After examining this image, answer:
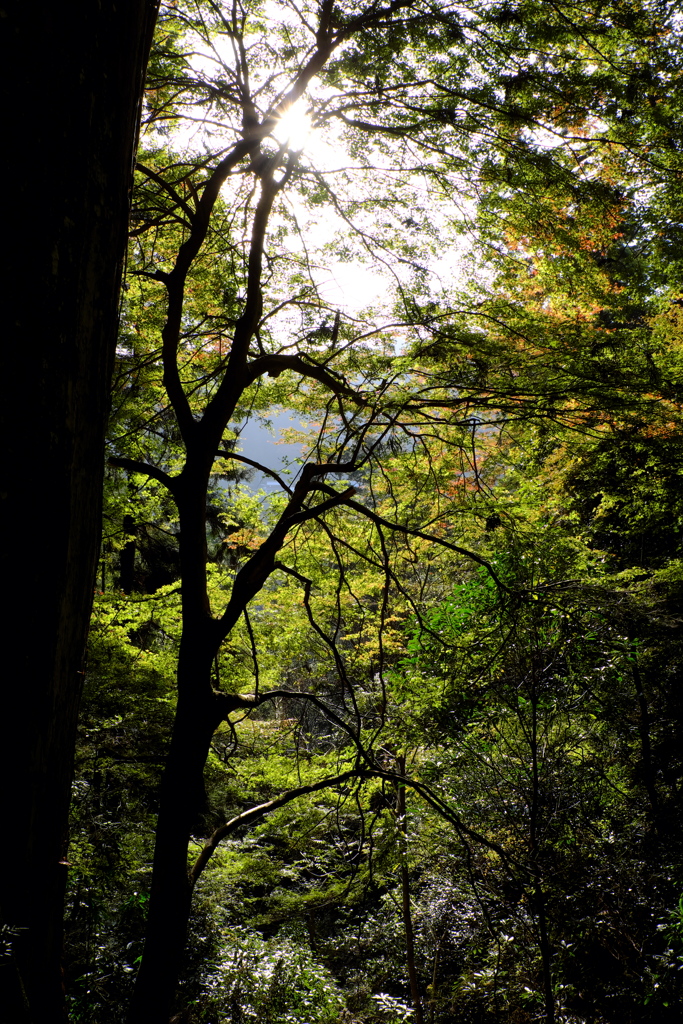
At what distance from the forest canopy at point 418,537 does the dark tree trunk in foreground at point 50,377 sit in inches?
66.3

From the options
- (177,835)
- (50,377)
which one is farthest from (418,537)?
(50,377)

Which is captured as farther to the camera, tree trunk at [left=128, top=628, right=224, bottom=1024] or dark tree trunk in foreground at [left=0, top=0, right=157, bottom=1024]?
tree trunk at [left=128, top=628, right=224, bottom=1024]

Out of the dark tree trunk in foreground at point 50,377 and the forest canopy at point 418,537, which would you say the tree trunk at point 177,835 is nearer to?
the forest canopy at point 418,537

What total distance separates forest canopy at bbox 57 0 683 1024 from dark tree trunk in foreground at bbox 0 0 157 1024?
1685 mm

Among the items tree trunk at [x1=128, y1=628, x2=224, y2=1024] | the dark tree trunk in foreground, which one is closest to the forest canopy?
tree trunk at [x1=128, y1=628, x2=224, y2=1024]

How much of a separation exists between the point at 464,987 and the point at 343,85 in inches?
308

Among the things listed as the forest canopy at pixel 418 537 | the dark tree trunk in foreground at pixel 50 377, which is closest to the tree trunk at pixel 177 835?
the forest canopy at pixel 418 537

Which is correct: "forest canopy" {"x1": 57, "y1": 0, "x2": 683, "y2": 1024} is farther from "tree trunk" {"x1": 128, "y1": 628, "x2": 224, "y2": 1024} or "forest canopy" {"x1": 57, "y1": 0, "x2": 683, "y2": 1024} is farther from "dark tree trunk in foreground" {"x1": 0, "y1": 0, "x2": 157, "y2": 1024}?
"dark tree trunk in foreground" {"x1": 0, "y1": 0, "x2": 157, "y2": 1024}

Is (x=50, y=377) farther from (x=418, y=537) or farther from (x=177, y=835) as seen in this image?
(x=418, y=537)

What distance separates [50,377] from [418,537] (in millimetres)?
3685

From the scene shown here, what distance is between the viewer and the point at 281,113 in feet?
A: 9.58

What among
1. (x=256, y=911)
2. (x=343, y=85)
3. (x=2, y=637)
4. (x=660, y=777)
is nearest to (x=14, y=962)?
(x=2, y=637)

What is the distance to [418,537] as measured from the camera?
4.18m

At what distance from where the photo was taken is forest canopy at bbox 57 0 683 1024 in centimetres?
279
